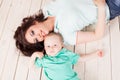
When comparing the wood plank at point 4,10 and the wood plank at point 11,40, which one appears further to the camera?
the wood plank at point 4,10

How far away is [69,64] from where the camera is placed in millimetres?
1417

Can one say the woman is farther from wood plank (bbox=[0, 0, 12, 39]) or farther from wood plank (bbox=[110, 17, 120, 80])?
wood plank (bbox=[0, 0, 12, 39])

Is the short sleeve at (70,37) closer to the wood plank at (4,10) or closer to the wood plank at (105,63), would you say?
the wood plank at (105,63)

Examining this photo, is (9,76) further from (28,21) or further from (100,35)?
(100,35)

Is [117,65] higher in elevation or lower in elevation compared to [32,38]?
lower

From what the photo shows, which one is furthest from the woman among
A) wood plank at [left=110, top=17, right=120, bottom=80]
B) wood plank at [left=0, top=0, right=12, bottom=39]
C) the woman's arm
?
wood plank at [left=0, top=0, right=12, bottom=39]

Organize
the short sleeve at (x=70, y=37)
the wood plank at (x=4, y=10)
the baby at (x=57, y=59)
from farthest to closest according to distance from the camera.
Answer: the wood plank at (x=4, y=10) < the short sleeve at (x=70, y=37) < the baby at (x=57, y=59)

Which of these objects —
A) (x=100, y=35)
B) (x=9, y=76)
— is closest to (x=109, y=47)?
(x=100, y=35)

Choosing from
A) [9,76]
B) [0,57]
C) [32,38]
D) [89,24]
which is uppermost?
[89,24]

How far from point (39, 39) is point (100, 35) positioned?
1.14 feet

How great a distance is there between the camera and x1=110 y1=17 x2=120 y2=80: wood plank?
4.70 feet

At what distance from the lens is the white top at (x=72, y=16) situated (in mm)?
1453

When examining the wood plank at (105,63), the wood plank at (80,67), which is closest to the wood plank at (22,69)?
the wood plank at (80,67)

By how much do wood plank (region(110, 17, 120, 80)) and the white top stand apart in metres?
0.16
